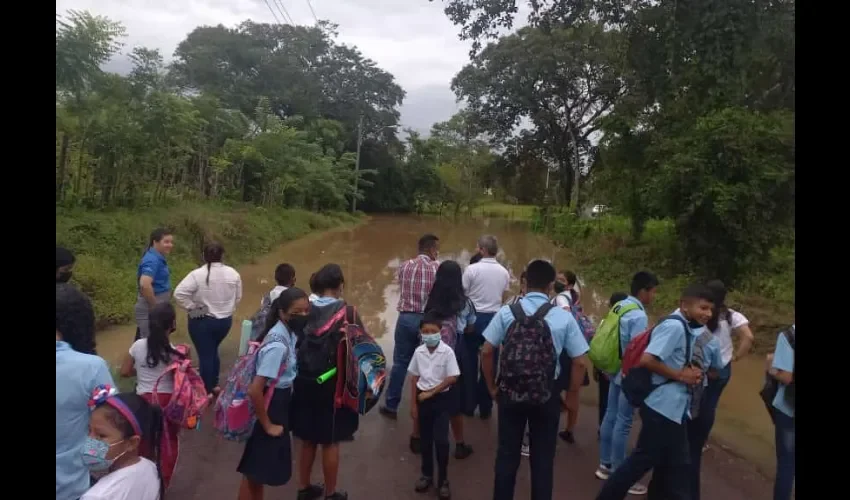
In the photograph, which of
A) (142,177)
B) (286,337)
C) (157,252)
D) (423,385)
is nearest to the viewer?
(286,337)

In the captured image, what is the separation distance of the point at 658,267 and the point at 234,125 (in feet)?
48.1

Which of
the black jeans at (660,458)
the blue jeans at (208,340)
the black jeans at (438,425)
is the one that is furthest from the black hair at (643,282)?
the blue jeans at (208,340)

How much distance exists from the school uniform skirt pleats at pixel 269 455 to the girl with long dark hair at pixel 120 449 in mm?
1007

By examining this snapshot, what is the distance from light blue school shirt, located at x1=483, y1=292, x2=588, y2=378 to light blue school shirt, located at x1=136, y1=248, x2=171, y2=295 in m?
2.78

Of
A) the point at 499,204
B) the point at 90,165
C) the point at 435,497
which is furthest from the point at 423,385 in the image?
the point at 499,204

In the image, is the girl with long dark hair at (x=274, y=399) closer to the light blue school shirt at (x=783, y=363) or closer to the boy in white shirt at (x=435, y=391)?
the boy in white shirt at (x=435, y=391)

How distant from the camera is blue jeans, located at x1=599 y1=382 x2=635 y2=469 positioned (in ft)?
13.2

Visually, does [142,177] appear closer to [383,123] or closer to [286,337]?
[286,337]

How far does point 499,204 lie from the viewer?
4334 cm

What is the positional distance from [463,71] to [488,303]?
989 inches

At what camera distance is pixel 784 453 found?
3.30 metres

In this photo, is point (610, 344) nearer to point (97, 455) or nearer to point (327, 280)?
point (327, 280)

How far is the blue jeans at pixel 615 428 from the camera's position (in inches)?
158
